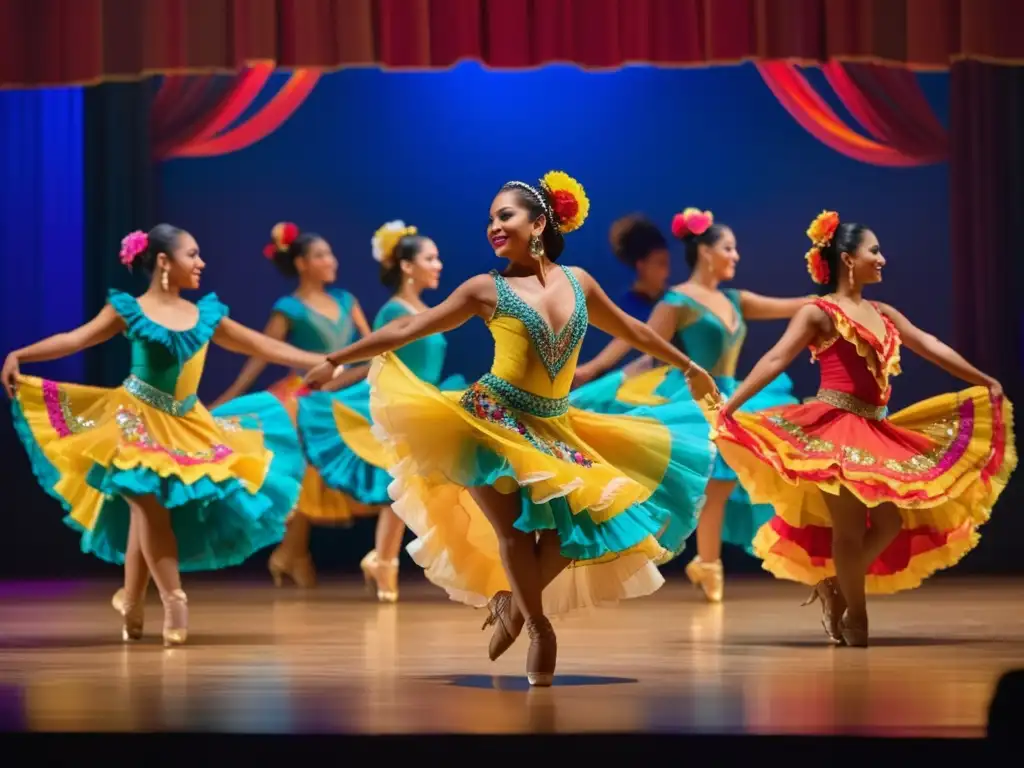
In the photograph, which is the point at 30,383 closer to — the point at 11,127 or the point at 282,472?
the point at 282,472

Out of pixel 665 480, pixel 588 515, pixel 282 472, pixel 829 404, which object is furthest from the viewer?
pixel 282 472

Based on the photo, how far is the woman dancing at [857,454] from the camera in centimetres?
521

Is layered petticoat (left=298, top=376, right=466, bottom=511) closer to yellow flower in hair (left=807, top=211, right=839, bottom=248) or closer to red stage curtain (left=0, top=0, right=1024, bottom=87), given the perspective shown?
red stage curtain (left=0, top=0, right=1024, bottom=87)

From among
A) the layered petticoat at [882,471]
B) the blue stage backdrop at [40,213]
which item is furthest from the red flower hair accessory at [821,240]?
the blue stage backdrop at [40,213]

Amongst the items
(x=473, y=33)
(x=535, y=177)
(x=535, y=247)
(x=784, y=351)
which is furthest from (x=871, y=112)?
(x=535, y=247)

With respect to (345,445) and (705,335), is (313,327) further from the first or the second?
(705,335)

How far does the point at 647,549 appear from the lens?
439 centimetres

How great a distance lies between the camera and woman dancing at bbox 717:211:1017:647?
5.21 m

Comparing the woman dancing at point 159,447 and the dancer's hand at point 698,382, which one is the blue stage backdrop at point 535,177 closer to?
the woman dancing at point 159,447

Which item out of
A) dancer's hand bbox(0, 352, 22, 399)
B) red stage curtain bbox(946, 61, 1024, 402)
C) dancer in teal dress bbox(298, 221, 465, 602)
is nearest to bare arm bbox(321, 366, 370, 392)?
dancer in teal dress bbox(298, 221, 465, 602)

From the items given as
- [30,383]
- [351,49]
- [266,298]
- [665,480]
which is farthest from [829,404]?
[266,298]

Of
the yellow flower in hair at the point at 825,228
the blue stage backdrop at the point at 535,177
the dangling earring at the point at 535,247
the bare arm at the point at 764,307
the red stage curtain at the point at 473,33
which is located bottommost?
the bare arm at the point at 764,307

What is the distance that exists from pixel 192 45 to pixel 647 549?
427cm

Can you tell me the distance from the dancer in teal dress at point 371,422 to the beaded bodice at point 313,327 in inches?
16.1
